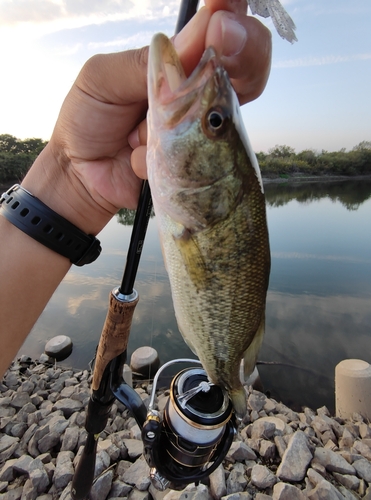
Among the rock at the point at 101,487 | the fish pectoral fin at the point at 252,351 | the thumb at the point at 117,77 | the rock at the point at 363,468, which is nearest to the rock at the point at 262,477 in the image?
the rock at the point at 363,468

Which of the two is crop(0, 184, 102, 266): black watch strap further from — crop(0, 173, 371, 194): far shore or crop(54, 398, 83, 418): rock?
crop(0, 173, 371, 194): far shore

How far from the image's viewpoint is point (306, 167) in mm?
50281

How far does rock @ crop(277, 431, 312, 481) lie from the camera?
2896 millimetres

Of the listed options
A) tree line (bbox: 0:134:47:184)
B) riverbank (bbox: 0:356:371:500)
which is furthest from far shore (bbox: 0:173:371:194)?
riverbank (bbox: 0:356:371:500)

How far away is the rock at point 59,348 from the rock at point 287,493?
4.17m

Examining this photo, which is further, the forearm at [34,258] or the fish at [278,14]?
the forearm at [34,258]

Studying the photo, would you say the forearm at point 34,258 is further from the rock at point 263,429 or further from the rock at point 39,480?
the rock at point 263,429

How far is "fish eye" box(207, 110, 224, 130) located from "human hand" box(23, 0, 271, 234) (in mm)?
199

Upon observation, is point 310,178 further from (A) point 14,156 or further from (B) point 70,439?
(B) point 70,439

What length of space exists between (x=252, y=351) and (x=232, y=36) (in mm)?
1301

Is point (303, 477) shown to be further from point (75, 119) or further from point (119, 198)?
point (75, 119)

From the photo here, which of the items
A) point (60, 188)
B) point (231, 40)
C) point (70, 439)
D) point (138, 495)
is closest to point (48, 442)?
point (70, 439)

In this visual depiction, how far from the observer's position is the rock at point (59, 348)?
5492 mm

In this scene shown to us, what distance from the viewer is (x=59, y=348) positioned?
5.50 meters
